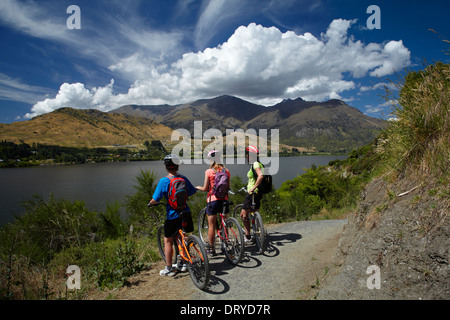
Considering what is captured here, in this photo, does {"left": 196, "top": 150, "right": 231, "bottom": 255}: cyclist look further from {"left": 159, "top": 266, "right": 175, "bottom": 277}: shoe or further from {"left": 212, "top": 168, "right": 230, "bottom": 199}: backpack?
{"left": 159, "top": 266, "right": 175, "bottom": 277}: shoe

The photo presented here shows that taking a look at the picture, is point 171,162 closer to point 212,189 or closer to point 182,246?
point 212,189

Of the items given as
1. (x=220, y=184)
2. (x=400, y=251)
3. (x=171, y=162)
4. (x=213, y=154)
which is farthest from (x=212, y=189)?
(x=400, y=251)

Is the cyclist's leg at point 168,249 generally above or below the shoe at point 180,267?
above

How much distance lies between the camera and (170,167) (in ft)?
14.6

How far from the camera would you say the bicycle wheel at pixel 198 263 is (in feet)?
13.1

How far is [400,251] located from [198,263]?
9.74 ft

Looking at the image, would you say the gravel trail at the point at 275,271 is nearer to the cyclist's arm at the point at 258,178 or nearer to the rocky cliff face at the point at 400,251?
the rocky cliff face at the point at 400,251

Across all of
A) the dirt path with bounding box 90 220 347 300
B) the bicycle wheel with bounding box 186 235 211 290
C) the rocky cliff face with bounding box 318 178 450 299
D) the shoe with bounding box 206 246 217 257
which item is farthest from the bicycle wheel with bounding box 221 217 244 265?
the rocky cliff face with bounding box 318 178 450 299

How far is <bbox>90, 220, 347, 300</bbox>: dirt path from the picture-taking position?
13.0ft

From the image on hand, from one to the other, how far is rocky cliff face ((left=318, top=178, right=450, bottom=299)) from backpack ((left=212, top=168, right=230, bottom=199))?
243cm

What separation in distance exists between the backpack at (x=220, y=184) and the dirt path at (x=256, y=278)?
4.99 ft

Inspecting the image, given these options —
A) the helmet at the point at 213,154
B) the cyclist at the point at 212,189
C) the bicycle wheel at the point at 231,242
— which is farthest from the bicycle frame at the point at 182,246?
the helmet at the point at 213,154
